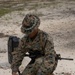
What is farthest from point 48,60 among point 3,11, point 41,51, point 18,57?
point 3,11

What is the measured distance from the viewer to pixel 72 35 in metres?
12.0

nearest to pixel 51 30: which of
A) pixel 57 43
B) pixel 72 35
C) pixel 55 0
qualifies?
pixel 72 35

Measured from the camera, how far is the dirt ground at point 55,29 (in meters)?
8.41

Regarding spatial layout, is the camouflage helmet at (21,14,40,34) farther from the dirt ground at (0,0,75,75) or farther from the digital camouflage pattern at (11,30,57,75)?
the dirt ground at (0,0,75,75)

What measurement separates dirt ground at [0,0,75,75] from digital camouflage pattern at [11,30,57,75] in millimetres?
3539

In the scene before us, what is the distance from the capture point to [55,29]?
13102 millimetres

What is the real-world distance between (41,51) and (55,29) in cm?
879

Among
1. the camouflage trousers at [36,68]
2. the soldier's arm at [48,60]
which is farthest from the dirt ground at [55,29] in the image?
the soldier's arm at [48,60]

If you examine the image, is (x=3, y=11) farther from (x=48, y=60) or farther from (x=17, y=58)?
(x=48, y=60)

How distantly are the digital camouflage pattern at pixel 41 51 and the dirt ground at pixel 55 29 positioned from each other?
11.6ft

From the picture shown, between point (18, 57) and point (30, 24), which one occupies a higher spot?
point (30, 24)

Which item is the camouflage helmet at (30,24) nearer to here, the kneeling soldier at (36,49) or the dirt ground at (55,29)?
the kneeling soldier at (36,49)

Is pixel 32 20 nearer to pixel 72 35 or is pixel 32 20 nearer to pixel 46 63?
pixel 46 63

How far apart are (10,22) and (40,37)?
1088 centimetres
